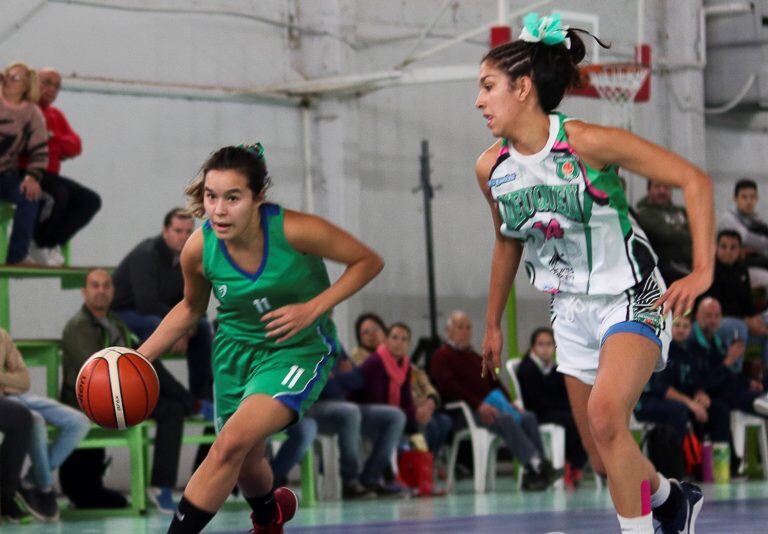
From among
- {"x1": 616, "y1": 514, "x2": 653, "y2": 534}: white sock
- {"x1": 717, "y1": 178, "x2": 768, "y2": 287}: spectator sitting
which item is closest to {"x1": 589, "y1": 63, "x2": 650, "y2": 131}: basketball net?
{"x1": 717, "y1": 178, "x2": 768, "y2": 287}: spectator sitting

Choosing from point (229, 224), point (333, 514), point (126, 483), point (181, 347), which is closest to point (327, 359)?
point (229, 224)

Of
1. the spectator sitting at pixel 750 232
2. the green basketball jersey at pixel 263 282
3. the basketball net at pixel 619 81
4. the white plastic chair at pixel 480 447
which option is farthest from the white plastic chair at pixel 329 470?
the green basketball jersey at pixel 263 282

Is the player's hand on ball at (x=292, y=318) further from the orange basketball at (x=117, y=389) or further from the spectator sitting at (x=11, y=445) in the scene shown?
the spectator sitting at (x=11, y=445)

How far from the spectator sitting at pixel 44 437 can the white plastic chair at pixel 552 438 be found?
4.13 m

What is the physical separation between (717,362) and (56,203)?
5.82 metres

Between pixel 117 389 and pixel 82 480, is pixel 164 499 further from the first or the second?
pixel 117 389

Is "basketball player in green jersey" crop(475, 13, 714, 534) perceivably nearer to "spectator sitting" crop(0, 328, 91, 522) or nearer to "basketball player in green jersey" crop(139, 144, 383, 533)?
"basketball player in green jersey" crop(139, 144, 383, 533)

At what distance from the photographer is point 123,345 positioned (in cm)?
898

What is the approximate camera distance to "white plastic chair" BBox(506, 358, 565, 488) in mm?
11516

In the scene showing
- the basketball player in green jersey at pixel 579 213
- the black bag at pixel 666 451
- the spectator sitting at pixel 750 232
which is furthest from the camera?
the spectator sitting at pixel 750 232

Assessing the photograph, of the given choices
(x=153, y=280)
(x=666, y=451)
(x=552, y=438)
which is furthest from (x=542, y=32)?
(x=552, y=438)

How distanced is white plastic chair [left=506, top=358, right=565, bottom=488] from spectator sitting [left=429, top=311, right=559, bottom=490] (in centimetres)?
11

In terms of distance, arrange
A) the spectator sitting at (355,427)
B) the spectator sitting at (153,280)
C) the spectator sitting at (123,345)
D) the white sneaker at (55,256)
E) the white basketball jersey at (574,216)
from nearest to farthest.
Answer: the white basketball jersey at (574,216)
the spectator sitting at (123,345)
the spectator sitting at (153,280)
the white sneaker at (55,256)
the spectator sitting at (355,427)

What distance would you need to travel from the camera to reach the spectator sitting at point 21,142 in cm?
897
